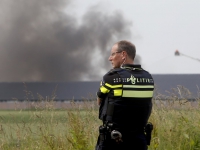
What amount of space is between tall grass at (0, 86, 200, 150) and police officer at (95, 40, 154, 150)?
7.73ft

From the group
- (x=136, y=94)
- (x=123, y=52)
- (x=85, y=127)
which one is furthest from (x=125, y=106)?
(x=85, y=127)

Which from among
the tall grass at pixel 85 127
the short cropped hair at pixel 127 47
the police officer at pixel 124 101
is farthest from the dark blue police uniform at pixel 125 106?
the tall grass at pixel 85 127

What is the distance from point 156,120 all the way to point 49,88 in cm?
6350

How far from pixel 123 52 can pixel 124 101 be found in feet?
1.49

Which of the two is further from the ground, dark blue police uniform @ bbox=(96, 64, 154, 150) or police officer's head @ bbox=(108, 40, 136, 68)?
police officer's head @ bbox=(108, 40, 136, 68)

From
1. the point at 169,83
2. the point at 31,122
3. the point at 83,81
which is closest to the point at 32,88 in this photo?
the point at 83,81

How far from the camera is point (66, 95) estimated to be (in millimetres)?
67375

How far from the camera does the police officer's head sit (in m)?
4.04

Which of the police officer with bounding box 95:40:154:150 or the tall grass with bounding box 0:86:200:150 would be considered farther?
the tall grass with bounding box 0:86:200:150

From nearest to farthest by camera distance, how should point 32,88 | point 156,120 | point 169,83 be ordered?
1. point 156,120
2. point 169,83
3. point 32,88

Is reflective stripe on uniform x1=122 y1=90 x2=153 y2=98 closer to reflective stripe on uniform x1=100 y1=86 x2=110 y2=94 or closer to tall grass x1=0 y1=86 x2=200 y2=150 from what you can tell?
reflective stripe on uniform x1=100 y1=86 x2=110 y2=94

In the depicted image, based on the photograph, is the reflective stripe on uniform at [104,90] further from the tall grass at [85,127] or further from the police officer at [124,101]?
the tall grass at [85,127]

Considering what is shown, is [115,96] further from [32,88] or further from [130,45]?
[32,88]

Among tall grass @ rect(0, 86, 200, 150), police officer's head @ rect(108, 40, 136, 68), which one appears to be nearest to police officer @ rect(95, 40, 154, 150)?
police officer's head @ rect(108, 40, 136, 68)
